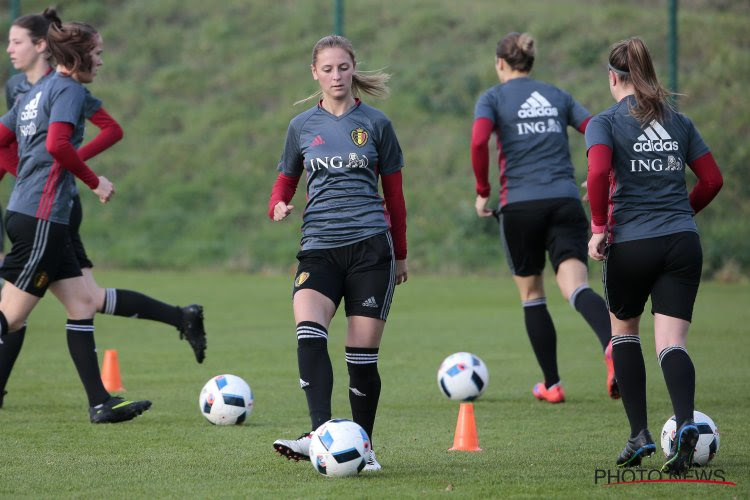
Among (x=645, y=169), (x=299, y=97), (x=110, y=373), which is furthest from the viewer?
(x=299, y=97)

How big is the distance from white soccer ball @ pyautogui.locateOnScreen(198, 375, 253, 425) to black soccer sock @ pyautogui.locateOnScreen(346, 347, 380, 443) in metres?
1.35

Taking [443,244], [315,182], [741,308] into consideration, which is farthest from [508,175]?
[443,244]

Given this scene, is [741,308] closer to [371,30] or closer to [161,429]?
[161,429]

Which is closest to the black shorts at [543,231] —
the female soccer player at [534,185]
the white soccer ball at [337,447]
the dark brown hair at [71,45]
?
the female soccer player at [534,185]

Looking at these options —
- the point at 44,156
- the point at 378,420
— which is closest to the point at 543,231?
the point at 378,420

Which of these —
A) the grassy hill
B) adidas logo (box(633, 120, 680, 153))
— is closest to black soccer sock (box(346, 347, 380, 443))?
adidas logo (box(633, 120, 680, 153))

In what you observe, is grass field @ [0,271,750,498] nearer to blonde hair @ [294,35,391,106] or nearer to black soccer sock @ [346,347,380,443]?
black soccer sock @ [346,347,380,443]

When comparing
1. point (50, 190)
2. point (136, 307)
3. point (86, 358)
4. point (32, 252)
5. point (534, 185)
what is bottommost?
point (86, 358)

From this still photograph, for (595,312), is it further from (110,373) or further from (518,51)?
(110,373)

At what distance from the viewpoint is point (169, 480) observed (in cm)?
516

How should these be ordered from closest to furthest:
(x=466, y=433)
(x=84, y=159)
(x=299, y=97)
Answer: (x=466, y=433)
(x=84, y=159)
(x=299, y=97)

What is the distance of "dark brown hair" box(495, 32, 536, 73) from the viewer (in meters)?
7.90

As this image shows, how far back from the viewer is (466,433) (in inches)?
234

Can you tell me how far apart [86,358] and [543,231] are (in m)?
3.04
